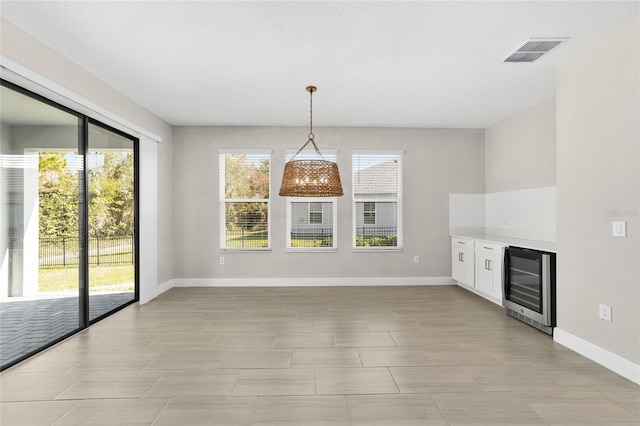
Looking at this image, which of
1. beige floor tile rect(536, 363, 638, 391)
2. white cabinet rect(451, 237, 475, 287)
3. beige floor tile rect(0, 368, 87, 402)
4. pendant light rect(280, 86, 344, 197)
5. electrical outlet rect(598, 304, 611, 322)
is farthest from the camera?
white cabinet rect(451, 237, 475, 287)

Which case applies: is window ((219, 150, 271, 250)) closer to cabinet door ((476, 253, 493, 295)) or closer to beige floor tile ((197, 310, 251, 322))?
beige floor tile ((197, 310, 251, 322))

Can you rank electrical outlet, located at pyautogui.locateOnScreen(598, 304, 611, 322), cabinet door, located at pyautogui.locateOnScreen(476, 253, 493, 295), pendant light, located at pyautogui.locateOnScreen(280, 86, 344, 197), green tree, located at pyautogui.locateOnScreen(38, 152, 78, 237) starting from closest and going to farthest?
electrical outlet, located at pyautogui.locateOnScreen(598, 304, 611, 322)
green tree, located at pyautogui.locateOnScreen(38, 152, 78, 237)
pendant light, located at pyautogui.locateOnScreen(280, 86, 344, 197)
cabinet door, located at pyautogui.locateOnScreen(476, 253, 493, 295)

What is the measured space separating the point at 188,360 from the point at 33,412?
1.02 meters

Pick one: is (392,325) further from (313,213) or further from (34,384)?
(34,384)

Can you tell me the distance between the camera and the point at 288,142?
5.92m

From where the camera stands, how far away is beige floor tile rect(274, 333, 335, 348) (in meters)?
3.30

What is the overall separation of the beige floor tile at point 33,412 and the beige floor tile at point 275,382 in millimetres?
1054

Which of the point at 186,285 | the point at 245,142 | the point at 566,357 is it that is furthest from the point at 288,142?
the point at 566,357

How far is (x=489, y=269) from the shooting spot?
15.4 ft

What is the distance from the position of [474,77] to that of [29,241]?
448 centimetres

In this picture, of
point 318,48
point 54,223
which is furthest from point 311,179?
point 54,223

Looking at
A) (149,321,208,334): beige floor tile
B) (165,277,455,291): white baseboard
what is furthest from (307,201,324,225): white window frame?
(149,321,208,334): beige floor tile

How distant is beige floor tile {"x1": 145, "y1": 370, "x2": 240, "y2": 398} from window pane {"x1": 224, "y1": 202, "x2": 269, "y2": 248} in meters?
3.24

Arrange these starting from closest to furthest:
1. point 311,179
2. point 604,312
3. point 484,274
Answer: point 604,312 < point 311,179 < point 484,274
